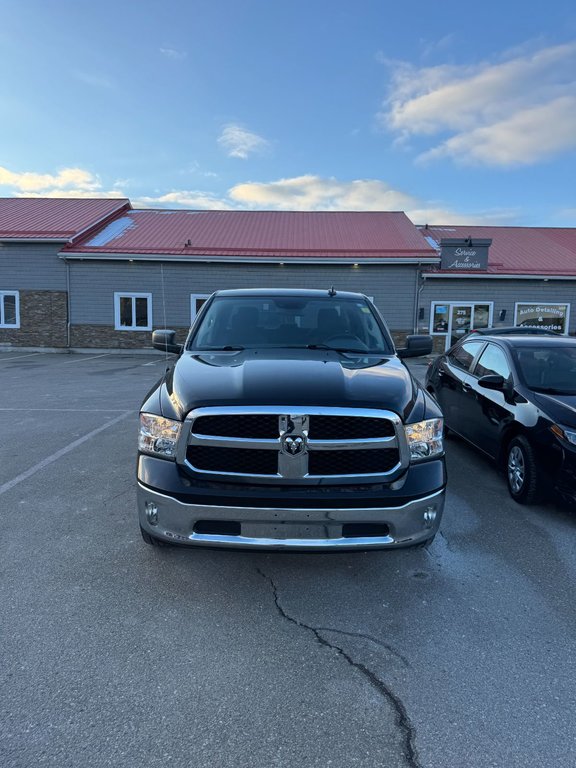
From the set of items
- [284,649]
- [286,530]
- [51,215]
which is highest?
[51,215]

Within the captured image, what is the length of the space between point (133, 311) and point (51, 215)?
6987 mm

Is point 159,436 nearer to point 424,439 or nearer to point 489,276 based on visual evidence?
point 424,439

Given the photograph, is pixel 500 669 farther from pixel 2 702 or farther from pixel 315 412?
pixel 2 702

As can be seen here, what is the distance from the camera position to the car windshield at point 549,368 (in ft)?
16.0

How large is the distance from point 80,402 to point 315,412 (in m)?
7.68

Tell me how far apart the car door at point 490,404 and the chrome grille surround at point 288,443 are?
2.74 metres

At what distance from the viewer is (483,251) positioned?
62.4 ft

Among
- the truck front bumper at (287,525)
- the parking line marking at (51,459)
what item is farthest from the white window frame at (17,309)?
the truck front bumper at (287,525)

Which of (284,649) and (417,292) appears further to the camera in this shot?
(417,292)

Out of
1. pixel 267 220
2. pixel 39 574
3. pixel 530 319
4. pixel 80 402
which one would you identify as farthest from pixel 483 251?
pixel 39 574

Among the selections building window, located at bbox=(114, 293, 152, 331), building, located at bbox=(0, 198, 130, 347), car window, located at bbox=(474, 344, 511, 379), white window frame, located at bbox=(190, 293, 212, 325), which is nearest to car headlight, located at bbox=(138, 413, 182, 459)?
car window, located at bbox=(474, 344, 511, 379)

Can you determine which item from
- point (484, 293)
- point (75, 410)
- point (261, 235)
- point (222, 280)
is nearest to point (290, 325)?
point (75, 410)

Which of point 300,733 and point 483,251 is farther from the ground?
point 483,251

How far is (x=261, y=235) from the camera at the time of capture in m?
21.5
